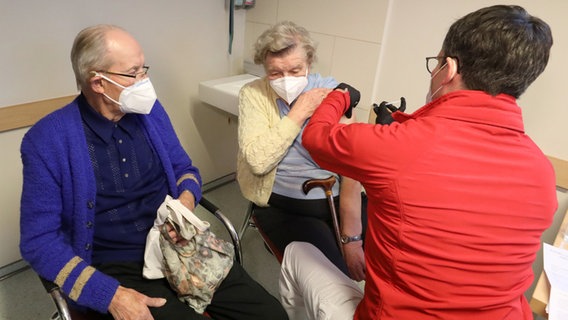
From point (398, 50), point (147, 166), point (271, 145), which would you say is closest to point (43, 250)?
point (147, 166)

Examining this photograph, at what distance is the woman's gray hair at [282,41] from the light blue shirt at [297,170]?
6.1 inches

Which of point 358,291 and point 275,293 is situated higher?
point 358,291

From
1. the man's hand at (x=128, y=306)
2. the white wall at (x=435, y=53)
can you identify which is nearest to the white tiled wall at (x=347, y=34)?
the white wall at (x=435, y=53)

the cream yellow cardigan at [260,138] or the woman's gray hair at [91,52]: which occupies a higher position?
the woman's gray hair at [91,52]

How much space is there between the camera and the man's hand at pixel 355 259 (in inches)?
57.8

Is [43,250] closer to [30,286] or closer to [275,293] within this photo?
[30,286]

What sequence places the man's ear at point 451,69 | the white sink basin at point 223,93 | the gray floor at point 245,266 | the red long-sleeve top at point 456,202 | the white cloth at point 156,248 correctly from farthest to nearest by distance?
1. the white sink basin at point 223,93
2. the gray floor at point 245,266
3. the white cloth at point 156,248
4. the man's ear at point 451,69
5. the red long-sleeve top at point 456,202

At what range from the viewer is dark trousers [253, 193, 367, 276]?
4.88ft

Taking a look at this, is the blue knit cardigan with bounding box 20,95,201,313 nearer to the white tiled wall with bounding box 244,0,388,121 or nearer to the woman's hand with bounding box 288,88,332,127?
the woman's hand with bounding box 288,88,332,127

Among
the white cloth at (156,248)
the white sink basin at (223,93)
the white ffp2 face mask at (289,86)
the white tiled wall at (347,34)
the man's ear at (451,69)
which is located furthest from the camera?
the white sink basin at (223,93)

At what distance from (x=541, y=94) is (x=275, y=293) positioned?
62.6 inches

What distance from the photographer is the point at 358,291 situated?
1186 mm

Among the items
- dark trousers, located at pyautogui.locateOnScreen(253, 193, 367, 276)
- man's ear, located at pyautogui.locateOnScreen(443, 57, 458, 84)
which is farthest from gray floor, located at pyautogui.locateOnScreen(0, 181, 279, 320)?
man's ear, located at pyautogui.locateOnScreen(443, 57, 458, 84)

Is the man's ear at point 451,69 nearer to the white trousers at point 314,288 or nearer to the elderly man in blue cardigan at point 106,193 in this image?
the white trousers at point 314,288
